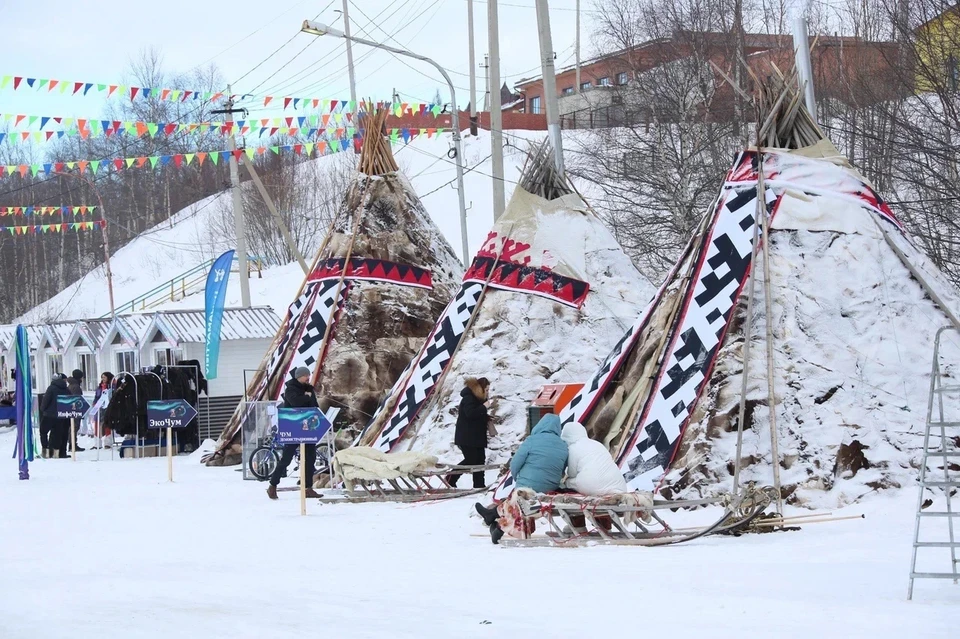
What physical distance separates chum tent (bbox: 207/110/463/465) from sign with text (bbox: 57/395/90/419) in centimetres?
402

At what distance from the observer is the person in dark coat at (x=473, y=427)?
1336 centimetres

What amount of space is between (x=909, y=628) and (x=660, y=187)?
19.0m

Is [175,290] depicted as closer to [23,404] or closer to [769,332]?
[23,404]

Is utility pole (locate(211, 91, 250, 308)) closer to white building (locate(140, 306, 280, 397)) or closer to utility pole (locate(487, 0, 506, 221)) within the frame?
white building (locate(140, 306, 280, 397))

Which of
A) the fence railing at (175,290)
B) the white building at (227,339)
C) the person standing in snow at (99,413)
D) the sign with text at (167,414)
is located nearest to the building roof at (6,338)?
the fence railing at (175,290)

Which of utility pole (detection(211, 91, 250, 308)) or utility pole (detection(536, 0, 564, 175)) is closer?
utility pole (detection(536, 0, 564, 175))

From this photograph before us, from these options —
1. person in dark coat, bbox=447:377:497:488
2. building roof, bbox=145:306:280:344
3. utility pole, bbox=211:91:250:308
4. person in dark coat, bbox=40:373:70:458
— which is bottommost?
person in dark coat, bbox=40:373:70:458

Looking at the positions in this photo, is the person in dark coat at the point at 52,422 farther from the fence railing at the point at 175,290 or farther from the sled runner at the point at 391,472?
the fence railing at the point at 175,290

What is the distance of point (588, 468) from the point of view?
9.52 meters

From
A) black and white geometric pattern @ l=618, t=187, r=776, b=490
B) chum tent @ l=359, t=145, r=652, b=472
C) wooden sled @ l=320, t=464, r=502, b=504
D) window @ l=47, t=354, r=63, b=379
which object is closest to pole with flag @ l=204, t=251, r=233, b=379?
chum tent @ l=359, t=145, r=652, b=472

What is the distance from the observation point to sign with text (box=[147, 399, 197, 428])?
57.0 ft

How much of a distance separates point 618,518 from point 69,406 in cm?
1467

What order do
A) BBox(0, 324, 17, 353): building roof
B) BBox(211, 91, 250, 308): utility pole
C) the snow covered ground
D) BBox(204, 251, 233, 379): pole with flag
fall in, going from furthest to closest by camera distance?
BBox(0, 324, 17, 353): building roof, BBox(211, 91, 250, 308): utility pole, BBox(204, 251, 233, 379): pole with flag, the snow covered ground

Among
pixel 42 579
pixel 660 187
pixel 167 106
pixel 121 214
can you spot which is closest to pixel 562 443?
pixel 42 579
